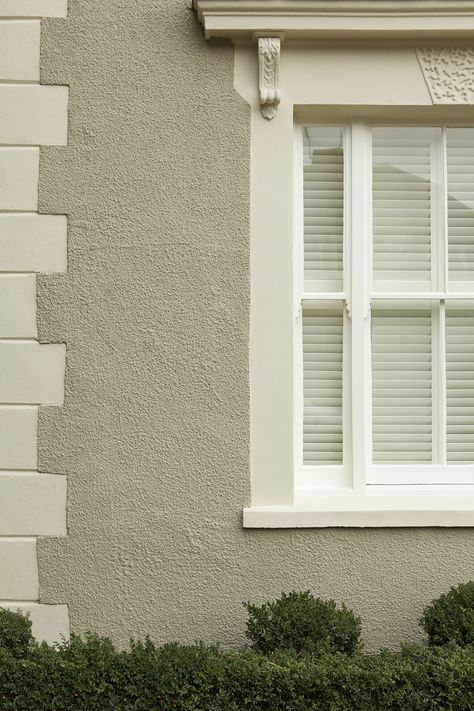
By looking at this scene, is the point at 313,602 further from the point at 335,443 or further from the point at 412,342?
the point at 412,342

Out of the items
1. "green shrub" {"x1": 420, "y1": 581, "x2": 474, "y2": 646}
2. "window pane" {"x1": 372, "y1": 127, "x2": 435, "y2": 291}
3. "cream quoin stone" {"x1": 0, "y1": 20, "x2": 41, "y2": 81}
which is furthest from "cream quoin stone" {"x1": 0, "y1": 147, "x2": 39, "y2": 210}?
"green shrub" {"x1": 420, "y1": 581, "x2": 474, "y2": 646}

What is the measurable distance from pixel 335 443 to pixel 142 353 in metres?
1.29

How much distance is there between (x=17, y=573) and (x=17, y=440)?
0.76 meters

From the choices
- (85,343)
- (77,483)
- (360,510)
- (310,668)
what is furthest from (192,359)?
(310,668)

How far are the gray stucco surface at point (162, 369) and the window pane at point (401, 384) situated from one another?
53 centimetres

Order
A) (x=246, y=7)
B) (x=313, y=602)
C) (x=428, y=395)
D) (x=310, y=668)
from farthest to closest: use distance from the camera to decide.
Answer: (x=428, y=395) → (x=246, y=7) → (x=313, y=602) → (x=310, y=668)

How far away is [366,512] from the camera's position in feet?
14.7

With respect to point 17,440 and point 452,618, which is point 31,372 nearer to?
point 17,440

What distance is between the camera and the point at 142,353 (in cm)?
458

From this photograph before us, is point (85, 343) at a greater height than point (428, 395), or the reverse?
point (85, 343)

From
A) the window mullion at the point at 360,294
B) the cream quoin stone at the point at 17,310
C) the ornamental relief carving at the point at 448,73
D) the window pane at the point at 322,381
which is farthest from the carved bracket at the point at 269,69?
the cream quoin stone at the point at 17,310

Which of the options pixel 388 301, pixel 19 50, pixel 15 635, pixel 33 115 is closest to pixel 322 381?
pixel 388 301

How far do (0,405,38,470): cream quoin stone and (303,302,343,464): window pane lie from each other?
161 cm

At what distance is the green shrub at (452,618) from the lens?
13.1ft
